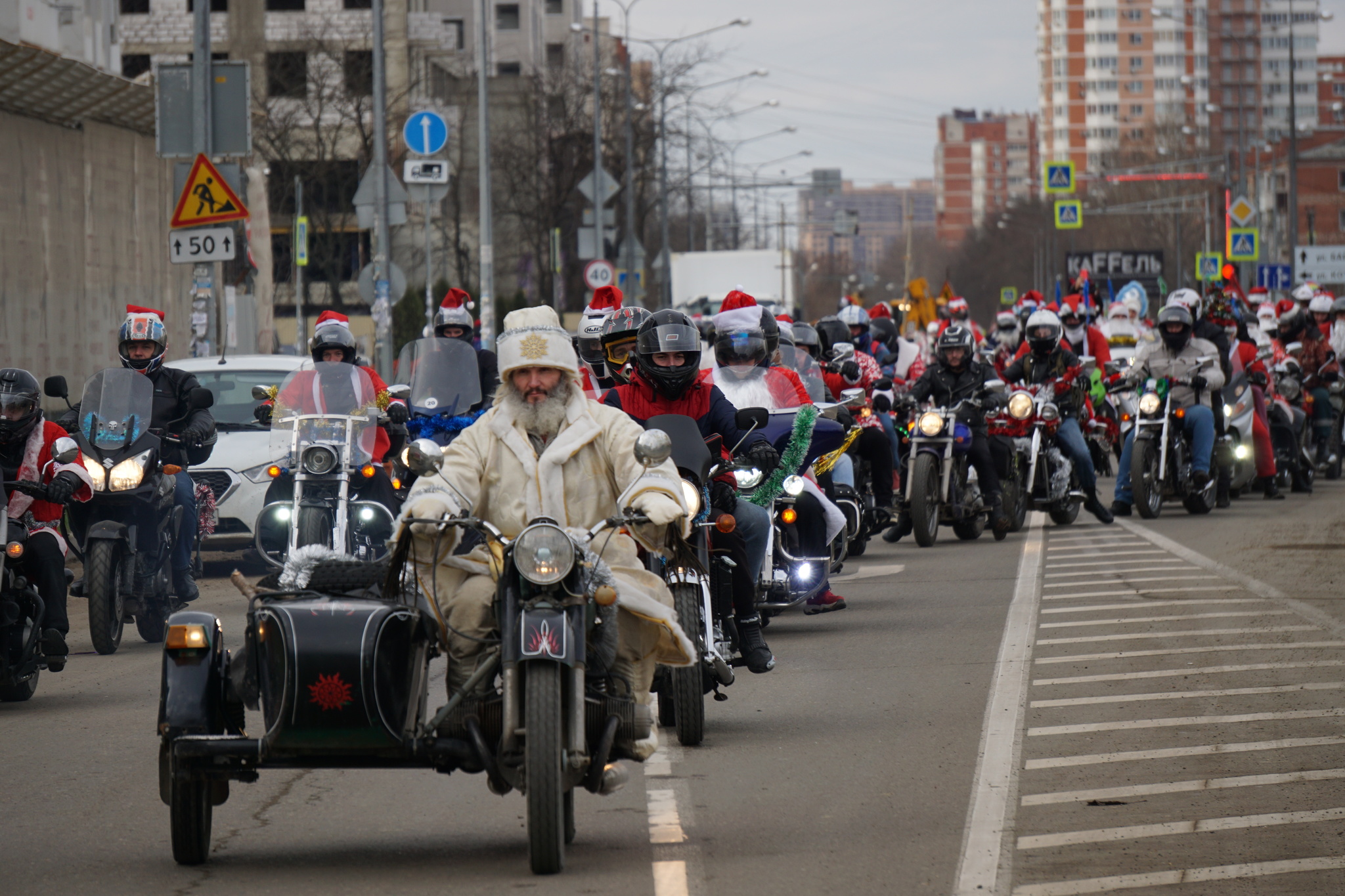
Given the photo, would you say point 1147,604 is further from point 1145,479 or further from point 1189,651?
point 1145,479

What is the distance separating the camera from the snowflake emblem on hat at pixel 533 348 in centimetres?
677

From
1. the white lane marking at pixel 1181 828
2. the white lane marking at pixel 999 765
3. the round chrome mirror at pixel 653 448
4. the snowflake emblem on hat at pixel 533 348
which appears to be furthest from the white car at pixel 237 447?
the white lane marking at pixel 1181 828

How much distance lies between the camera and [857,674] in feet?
34.5

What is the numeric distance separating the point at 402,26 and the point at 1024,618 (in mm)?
65940

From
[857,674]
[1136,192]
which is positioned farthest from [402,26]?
[857,674]

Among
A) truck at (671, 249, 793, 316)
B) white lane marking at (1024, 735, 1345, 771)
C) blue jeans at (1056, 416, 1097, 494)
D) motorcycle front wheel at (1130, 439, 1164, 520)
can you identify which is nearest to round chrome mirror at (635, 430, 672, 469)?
white lane marking at (1024, 735, 1345, 771)

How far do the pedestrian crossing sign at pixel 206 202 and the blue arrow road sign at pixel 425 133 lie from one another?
8881 mm

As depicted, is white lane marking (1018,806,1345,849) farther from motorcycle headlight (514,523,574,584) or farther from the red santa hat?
the red santa hat

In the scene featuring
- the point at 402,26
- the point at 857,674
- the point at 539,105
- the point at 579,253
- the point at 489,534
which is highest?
the point at 402,26

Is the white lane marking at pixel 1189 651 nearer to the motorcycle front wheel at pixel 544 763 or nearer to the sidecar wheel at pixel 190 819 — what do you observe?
the motorcycle front wheel at pixel 544 763

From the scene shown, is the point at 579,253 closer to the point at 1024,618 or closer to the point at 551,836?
the point at 1024,618

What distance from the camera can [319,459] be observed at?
40.8 ft

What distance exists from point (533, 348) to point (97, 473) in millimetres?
5587

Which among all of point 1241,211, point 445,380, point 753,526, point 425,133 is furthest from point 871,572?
point 1241,211
